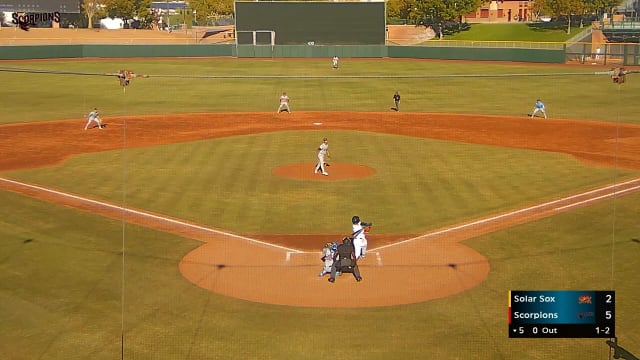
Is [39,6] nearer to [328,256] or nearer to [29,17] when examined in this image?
[29,17]

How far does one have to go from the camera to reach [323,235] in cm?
2108

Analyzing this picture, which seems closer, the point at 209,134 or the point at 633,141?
the point at 633,141

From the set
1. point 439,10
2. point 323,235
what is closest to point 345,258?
point 323,235

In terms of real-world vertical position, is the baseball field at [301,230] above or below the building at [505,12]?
below

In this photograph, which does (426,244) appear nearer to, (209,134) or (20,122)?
(209,134)

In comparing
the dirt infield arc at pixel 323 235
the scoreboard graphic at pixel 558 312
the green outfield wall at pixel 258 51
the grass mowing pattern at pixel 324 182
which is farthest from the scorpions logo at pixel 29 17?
the scoreboard graphic at pixel 558 312

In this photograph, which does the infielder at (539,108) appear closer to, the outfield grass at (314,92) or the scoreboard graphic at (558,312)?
the outfield grass at (314,92)

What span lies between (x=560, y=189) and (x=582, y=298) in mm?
17600

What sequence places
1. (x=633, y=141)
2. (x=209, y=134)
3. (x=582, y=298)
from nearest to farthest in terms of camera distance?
1. (x=582, y=298)
2. (x=633, y=141)
3. (x=209, y=134)

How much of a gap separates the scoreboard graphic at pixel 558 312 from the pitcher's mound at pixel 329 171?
61.1ft

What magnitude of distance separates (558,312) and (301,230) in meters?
12.2

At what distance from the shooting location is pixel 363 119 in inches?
1795

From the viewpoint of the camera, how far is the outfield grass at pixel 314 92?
50.7 meters

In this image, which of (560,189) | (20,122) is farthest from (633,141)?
(20,122)
